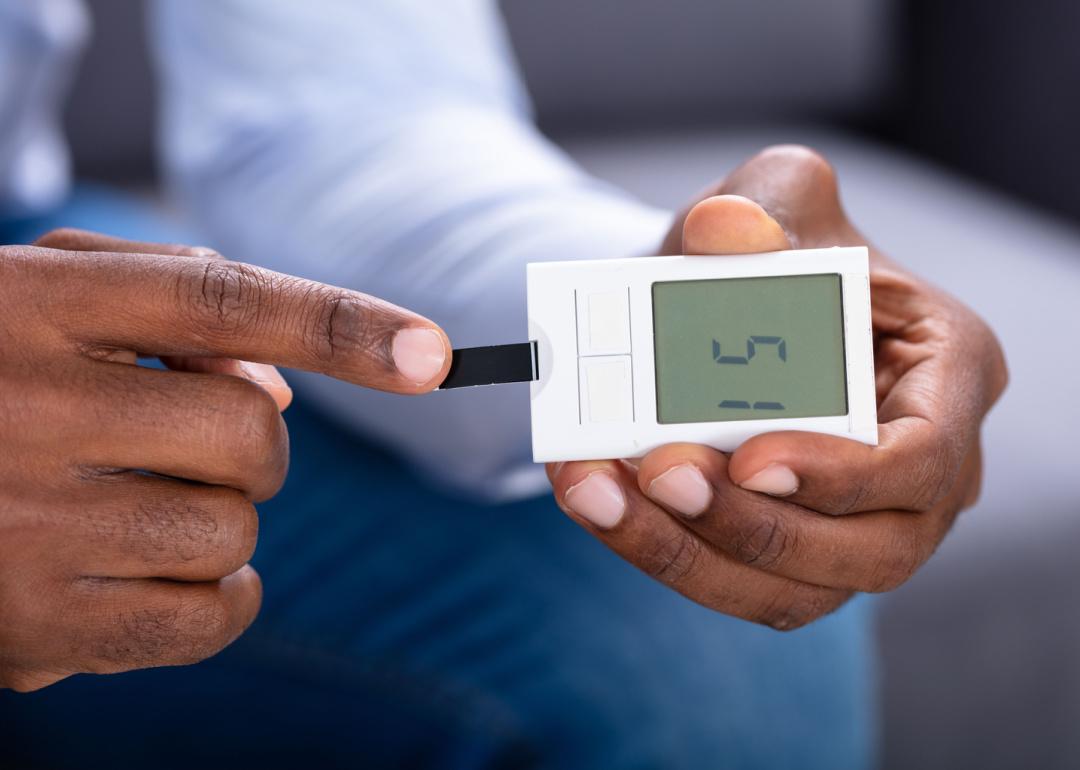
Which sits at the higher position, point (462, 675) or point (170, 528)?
point (170, 528)

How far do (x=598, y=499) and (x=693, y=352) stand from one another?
0.11 meters

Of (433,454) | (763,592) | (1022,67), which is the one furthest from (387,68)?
(1022,67)

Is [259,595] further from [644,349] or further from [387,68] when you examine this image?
[387,68]

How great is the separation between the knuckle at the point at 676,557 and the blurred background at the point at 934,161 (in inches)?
26.6

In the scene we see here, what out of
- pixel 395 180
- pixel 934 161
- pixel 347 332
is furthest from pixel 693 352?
pixel 934 161

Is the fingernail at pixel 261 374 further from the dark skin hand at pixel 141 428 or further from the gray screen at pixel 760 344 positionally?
the gray screen at pixel 760 344

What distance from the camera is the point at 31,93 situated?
140 centimetres

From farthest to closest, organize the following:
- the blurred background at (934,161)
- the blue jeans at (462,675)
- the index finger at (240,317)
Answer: the blurred background at (934,161) < the blue jeans at (462,675) < the index finger at (240,317)

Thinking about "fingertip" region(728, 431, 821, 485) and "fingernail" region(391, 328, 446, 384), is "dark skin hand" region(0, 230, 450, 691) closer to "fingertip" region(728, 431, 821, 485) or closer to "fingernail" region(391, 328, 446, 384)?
"fingernail" region(391, 328, 446, 384)

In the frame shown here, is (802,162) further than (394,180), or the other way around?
(394,180)

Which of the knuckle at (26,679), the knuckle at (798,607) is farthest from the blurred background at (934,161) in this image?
the knuckle at (26,679)

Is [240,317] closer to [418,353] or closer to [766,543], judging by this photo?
[418,353]

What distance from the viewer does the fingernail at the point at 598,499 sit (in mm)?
646

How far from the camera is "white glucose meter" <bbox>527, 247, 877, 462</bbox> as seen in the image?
65 cm
